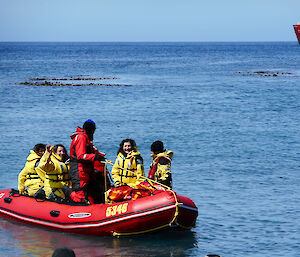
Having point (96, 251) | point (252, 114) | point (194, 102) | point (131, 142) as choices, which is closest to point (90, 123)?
point (131, 142)

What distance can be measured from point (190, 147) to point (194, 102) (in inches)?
671

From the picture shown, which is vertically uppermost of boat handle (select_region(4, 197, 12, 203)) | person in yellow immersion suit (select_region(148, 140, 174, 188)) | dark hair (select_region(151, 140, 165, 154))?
dark hair (select_region(151, 140, 165, 154))

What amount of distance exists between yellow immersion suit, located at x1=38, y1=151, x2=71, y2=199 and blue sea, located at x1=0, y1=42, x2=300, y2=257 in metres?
0.91

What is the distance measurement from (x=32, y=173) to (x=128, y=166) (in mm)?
2333

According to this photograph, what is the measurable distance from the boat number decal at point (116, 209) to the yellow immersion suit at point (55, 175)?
1.45 m

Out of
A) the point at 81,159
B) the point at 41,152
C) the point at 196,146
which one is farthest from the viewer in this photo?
the point at 196,146

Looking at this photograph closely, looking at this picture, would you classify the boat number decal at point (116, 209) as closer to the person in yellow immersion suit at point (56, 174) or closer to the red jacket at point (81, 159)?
the red jacket at point (81, 159)

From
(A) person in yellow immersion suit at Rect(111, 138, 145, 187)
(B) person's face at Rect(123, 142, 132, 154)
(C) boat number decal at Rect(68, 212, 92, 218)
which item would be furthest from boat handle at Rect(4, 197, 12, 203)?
(B) person's face at Rect(123, 142, 132, 154)

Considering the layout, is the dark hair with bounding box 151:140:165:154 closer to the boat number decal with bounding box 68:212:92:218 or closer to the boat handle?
the boat number decal with bounding box 68:212:92:218

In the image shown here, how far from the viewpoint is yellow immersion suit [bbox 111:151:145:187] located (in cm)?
1100

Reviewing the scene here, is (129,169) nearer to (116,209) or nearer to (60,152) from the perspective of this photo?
(116,209)

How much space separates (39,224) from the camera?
11.7 metres

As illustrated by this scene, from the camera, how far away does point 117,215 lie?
10633 millimetres

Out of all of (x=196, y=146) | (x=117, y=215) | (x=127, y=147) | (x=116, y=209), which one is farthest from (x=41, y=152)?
(x=196, y=146)
